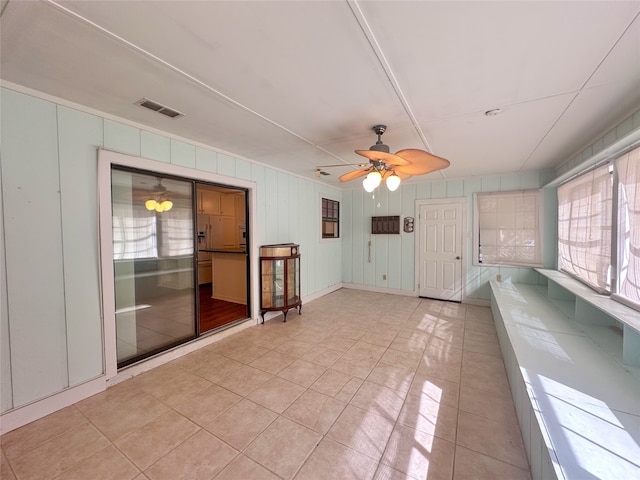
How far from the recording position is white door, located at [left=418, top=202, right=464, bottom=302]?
5090 mm

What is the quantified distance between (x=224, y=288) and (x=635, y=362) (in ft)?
17.8

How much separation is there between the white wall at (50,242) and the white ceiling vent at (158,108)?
48 cm

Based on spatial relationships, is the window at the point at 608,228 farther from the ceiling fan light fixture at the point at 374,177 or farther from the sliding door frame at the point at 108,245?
the sliding door frame at the point at 108,245

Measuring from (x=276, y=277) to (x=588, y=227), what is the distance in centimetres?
402

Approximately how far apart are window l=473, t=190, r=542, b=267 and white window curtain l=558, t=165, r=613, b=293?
570 millimetres

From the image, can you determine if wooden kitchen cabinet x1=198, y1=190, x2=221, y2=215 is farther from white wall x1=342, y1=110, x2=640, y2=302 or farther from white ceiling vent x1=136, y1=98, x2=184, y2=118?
white ceiling vent x1=136, y1=98, x2=184, y2=118

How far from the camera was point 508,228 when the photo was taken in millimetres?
4672

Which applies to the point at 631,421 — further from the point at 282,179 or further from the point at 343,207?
the point at 343,207

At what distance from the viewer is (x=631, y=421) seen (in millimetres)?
1399

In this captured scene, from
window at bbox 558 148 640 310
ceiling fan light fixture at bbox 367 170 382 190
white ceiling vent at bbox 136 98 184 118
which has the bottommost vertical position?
window at bbox 558 148 640 310

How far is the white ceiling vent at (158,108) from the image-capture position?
2.11 m

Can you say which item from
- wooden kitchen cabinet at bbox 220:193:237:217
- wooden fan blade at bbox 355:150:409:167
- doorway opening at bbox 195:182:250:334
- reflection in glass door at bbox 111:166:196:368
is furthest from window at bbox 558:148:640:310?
wooden kitchen cabinet at bbox 220:193:237:217

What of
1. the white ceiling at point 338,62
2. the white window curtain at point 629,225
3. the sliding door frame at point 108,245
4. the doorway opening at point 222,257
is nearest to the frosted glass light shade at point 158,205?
the sliding door frame at point 108,245

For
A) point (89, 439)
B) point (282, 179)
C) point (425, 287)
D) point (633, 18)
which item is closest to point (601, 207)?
point (633, 18)
